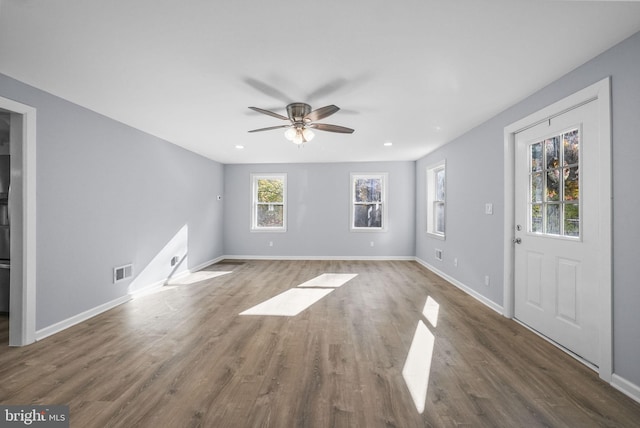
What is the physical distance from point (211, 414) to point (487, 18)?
3067 millimetres

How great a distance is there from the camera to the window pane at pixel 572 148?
2398mm

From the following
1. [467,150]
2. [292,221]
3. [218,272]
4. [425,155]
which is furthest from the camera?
[292,221]

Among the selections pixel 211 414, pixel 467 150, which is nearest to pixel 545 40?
pixel 467 150

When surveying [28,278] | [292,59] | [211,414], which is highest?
[292,59]

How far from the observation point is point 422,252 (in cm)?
638

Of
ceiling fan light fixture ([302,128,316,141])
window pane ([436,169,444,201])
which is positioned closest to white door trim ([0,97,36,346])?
ceiling fan light fixture ([302,128,316,141])

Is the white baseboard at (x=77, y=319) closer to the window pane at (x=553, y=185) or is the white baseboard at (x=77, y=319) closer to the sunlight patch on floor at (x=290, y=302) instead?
the sunlight patch on floor at (x=290, y=302)

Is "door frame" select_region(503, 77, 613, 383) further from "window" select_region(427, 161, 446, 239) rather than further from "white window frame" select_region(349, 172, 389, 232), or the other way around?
"white window frame" select_region(349, 172, 389, 232)

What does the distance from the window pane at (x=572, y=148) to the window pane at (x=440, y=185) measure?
9.96 ft

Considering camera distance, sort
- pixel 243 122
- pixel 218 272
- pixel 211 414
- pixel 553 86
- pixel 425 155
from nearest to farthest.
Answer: pixel 211 414, pixel 553 86, pixel 243 122, pixel 218 272, pixel 425 155

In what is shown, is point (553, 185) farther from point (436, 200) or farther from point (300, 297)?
point (300, 297)

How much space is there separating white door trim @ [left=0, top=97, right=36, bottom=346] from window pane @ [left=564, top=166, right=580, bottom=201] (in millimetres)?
5079

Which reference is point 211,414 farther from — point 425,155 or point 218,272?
point 425,155

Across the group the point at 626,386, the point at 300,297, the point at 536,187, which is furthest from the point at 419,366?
the point at 536,187
